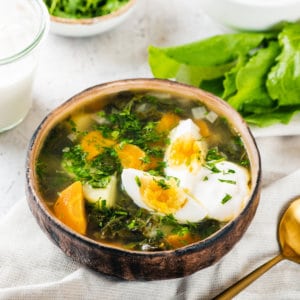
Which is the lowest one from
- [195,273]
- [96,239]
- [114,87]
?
[195,273]

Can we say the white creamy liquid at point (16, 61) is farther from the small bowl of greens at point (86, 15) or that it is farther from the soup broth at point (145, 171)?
the soup broth at point (145, 171)

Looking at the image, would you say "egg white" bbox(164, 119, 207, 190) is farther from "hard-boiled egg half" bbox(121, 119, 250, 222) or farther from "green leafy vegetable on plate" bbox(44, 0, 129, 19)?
"green leafy vegetable on plate" bbox(44, 0, 129, 19)

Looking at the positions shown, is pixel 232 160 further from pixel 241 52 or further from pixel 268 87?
pixel 241 52

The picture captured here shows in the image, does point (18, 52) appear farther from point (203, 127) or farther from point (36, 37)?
point (203, 127)

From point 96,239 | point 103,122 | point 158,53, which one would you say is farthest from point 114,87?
A: point 96,239

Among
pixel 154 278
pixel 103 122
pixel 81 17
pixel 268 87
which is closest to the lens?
pixel 154 278

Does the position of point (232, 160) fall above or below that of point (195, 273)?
above

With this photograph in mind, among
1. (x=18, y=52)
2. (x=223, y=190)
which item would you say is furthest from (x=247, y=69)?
(x=18, y=52)
